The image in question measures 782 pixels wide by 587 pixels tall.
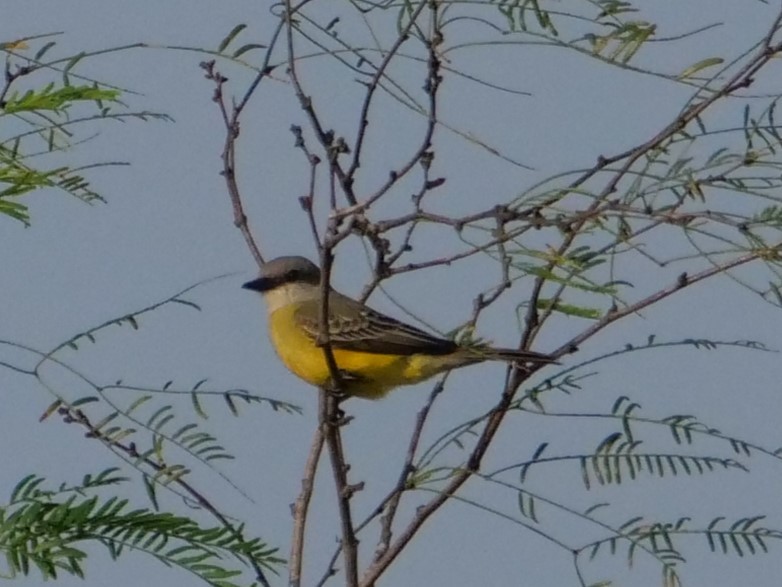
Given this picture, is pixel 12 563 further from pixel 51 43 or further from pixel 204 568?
pixel 51 43

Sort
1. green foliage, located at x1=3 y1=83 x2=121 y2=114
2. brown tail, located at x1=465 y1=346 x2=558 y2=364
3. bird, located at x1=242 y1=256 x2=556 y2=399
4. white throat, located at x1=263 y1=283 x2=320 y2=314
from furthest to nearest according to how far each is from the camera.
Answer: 1. white throat, located at x1=263 y1=283 x2=320 y2=314
2. bird, located at x1=242 y1=256 x2=556 y2=399
3. brown tail, located at x1=465 y1=346 x2=558 y2=364
4. green foliage, located at x1=3 y1=83 x2=121 y2=114

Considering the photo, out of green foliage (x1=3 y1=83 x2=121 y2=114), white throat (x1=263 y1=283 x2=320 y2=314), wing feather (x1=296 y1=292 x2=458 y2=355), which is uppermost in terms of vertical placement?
white throat (x1=263 y1=283 x2=320 y2=314)

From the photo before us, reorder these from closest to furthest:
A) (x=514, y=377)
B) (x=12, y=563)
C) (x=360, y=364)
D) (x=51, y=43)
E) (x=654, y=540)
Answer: (x=12, y=563) < (x=51, y=43) < (x=654, y=540) < (x=514, y=377) < (x=360, y=364)

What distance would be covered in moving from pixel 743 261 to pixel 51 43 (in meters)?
1.05

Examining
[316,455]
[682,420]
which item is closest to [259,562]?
[316,455]

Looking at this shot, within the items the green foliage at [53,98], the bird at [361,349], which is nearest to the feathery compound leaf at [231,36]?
the green foliage at [53,98]

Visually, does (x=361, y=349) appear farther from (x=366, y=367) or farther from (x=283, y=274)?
(x=283, y=274)

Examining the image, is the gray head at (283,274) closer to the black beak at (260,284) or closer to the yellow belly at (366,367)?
the black beak at (260,284)

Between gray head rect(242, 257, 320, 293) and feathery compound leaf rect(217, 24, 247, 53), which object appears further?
gray head rect(242, 257, 320, 293)

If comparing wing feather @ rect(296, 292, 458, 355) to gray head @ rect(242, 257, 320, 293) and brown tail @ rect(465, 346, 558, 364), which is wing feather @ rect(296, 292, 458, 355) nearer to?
gray head @ rect(242, 257, 320, 293)

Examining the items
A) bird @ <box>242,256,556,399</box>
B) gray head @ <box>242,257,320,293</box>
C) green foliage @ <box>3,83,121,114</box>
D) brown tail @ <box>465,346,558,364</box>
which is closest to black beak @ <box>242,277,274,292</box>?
gray head @ <box>242,257,320,293</box>

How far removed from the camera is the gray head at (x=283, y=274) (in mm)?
4859

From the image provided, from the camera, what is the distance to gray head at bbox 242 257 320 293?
4.86 m

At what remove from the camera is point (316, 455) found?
2.59m
